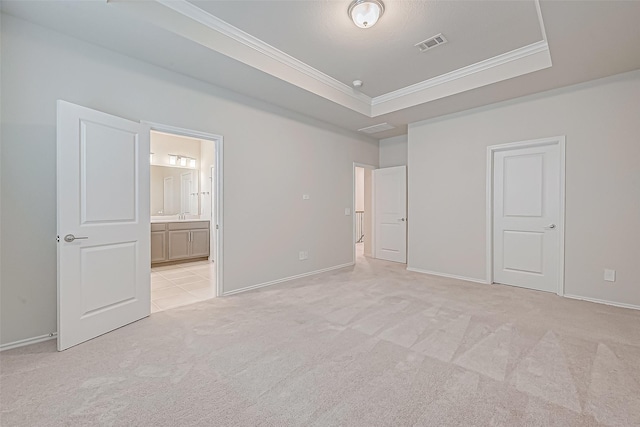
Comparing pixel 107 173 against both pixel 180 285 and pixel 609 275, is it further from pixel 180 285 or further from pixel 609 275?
pixel 609 275

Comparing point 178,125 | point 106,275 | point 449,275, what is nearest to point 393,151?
point 449,275

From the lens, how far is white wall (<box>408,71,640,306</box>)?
329 cm

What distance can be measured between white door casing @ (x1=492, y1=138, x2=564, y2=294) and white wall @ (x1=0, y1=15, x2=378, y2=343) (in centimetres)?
248

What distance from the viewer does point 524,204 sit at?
13.4ft

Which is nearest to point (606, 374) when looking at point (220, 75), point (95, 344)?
point (95, 344)

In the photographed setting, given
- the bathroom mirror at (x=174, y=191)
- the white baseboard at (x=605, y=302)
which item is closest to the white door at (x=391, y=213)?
the white baseboard at (x=605, y=302)

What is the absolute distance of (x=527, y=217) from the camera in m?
4.06

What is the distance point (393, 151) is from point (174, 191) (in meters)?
4.73

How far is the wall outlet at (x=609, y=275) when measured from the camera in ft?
11.1

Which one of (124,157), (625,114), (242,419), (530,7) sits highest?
(530,7)

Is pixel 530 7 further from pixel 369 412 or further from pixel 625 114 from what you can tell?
pixel 369 412

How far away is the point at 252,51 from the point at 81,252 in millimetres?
2494

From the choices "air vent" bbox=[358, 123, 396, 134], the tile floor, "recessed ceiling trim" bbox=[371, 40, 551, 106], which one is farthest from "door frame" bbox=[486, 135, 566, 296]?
the tile floor

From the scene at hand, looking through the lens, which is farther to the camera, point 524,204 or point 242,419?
point 524,204
